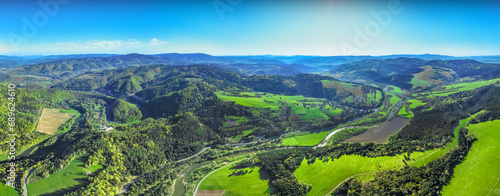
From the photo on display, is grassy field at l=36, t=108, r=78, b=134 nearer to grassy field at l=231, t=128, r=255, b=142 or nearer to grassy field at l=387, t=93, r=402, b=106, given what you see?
grassy field at l=231, t=128, r=255, b=142

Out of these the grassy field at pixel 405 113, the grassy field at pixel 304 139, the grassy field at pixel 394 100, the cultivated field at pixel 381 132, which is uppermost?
the grassy field at pixel 394 100

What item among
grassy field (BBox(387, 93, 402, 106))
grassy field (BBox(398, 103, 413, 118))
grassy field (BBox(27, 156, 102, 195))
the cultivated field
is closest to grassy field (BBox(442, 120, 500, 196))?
the cultivated field

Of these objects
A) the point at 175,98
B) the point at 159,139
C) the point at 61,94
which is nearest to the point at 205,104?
the point at 175,98

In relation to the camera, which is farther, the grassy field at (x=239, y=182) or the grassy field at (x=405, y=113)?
the grassy field at (x=405, y=113)

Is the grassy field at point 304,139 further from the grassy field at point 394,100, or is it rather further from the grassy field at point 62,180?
the grassy field at point 394,100

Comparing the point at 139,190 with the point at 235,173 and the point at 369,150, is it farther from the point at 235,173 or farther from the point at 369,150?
the point at 369,150

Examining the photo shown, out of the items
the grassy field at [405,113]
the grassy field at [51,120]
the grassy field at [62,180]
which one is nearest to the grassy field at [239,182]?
the grassy field at [62,180]
